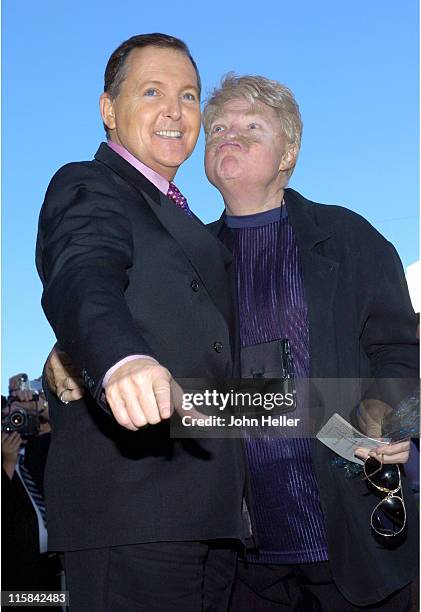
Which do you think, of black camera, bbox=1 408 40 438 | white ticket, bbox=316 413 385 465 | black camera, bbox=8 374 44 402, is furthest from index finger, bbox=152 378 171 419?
black camera, bbox=8 374 44 402

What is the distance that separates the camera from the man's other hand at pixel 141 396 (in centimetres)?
176

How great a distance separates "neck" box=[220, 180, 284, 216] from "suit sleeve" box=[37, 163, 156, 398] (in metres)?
1.13

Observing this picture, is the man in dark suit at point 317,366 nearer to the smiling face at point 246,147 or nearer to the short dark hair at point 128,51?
the smiling face at point 246,147

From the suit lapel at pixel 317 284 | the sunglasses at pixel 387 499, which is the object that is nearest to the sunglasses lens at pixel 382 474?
the sunglasses at pixel 387 499

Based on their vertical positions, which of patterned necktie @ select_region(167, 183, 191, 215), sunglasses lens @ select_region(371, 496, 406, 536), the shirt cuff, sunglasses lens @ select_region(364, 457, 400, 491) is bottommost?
sunglasses lens @ select_region(371, 496, 406, 536)

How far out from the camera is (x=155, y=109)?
2779 mm

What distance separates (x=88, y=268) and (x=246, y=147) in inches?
62.6

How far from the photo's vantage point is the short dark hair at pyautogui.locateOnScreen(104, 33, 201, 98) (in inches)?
110

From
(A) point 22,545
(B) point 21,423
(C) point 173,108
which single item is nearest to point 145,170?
(C) point 173,108

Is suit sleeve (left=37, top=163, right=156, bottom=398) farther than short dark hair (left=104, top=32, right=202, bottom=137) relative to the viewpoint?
No

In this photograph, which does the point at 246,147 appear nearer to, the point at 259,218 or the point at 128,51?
the point at 259,218

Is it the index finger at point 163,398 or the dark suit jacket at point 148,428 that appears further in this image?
the dark suit jacket at point 148,428

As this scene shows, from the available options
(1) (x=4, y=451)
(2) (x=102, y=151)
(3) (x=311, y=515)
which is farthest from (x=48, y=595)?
(2) (x=102, y=151)

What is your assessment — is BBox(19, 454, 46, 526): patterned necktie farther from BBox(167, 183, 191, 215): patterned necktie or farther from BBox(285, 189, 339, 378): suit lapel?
BBox(167, 183, 191, 215): patterned necktie
